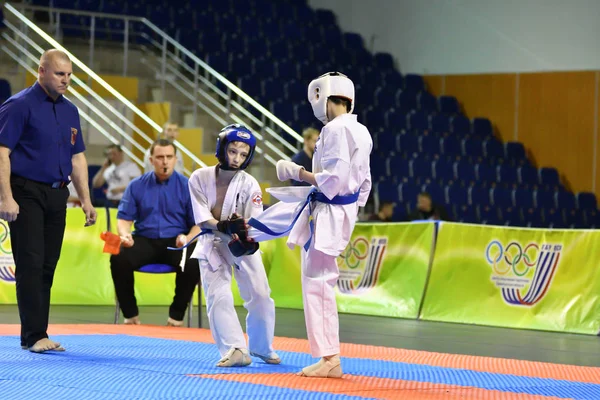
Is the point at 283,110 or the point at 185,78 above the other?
the point at 185,78

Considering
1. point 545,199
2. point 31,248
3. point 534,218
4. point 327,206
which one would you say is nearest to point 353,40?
point 545,199

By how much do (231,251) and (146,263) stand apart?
9.27 ft

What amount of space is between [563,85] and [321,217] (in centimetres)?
1427

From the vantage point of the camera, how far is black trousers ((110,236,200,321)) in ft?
27.0

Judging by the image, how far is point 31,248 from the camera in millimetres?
5789

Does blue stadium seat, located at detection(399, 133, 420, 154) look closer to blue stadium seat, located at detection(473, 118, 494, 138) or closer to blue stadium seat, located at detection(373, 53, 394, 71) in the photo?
blue stadium seat, located at detection(473, 118, 494, 138)

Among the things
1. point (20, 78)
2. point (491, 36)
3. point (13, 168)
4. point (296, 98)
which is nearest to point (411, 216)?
point (296, 98)

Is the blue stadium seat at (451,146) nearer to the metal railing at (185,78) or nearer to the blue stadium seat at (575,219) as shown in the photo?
the blue stadium seat at (575,219)

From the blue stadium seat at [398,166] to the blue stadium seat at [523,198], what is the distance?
1886 mm

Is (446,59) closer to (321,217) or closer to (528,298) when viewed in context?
(528,298)

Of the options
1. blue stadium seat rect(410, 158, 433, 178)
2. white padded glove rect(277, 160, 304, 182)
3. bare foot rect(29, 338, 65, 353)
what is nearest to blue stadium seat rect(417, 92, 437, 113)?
blue stadium seat rect(410, 158, 433, 178)

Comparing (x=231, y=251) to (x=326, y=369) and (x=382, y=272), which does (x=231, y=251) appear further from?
(x=382, y=272)

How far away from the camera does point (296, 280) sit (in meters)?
11.0

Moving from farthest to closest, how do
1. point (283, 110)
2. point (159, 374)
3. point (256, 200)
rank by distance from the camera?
point (283, 110), point (256, 200), point (159, 374)
